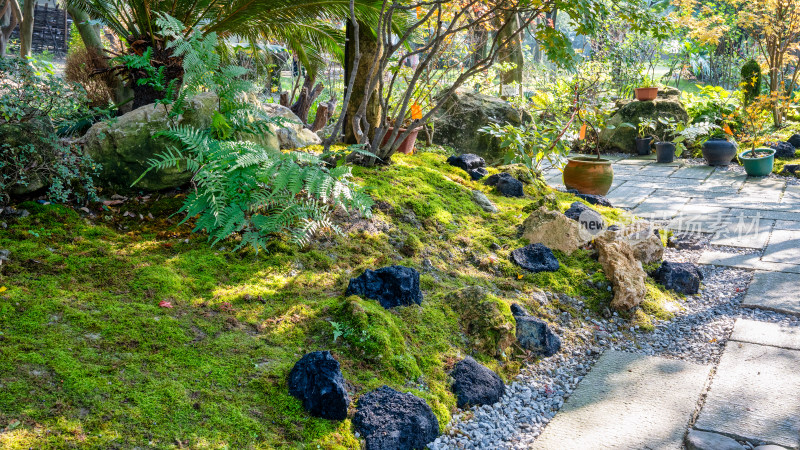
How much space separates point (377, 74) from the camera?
4805 mm

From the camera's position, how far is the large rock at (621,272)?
12.1 feet

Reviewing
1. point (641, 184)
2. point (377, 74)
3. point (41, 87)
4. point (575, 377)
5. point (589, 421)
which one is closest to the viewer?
point (589, 421)

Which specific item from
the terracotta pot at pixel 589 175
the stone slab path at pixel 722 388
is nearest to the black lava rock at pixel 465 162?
the terracotta pot at pixel 589 175

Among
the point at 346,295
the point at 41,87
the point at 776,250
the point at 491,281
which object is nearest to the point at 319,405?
the point at 346,295

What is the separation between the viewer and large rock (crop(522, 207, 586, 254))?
170 inches

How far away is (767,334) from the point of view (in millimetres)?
3436

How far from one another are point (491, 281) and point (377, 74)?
2078mm

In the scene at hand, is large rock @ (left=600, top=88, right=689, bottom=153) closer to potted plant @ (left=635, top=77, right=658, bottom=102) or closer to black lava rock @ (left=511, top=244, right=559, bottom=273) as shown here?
potted plant @ (left=635, top=77, right=658, bottom=102)

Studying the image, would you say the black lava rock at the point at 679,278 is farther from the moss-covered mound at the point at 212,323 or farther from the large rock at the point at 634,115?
the large rock at the point at 634,115

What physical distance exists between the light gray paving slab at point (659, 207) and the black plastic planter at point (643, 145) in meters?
3.56

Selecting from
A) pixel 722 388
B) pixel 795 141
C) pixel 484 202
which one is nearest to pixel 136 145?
pixel 484 202

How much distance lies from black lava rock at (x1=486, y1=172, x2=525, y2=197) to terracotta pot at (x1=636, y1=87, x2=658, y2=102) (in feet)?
20.5

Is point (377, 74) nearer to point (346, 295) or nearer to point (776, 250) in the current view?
point (346, 295)

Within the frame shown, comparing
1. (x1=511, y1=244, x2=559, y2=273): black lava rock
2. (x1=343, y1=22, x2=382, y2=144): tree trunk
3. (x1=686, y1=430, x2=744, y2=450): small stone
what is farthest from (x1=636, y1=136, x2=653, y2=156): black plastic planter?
(x1=686, y1=430, x2=744, y2=450): small stone
